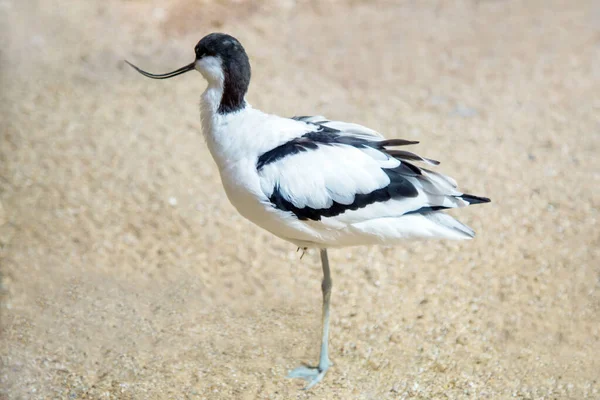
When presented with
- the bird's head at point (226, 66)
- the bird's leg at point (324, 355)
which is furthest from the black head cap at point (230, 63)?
the bird's leg at point (324, 355)

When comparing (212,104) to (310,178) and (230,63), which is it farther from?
(310,178)

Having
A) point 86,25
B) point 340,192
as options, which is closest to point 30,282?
point 340,192

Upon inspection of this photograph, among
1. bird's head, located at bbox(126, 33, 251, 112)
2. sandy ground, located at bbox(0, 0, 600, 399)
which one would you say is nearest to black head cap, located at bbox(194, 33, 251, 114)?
bird's head, located at bbox(126, 33, 251, 112)

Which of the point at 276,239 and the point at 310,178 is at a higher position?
the point at 310,178

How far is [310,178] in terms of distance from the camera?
9.76ft

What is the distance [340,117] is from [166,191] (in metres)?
1.48

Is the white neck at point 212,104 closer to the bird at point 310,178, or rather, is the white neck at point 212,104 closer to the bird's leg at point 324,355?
the bird at point 310,178

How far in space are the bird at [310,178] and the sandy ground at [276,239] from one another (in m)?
0.77

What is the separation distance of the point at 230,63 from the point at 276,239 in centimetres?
154

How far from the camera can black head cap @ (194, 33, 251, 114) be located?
3043 mm

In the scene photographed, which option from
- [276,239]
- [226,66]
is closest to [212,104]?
[226,66]

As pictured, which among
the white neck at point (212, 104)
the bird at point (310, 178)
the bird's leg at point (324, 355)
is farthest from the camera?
the bird's leg at point (324, 355)

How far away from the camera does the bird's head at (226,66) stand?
304cm

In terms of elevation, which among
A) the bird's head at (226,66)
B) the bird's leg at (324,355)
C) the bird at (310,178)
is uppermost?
the bird's head at (226,66)
